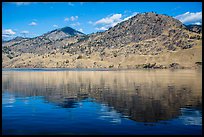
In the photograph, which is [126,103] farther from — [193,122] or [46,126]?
[46,126]

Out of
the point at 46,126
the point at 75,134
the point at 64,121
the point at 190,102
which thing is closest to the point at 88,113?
the point at 64,121

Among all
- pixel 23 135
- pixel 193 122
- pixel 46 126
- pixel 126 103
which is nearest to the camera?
pixel 23 135

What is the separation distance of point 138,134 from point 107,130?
11.8 ft

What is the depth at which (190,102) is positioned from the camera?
56.8 m

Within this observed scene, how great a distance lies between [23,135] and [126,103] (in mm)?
27550

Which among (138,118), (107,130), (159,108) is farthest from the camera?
(159,108)

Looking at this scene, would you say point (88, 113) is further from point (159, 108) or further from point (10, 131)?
point (10, 131)

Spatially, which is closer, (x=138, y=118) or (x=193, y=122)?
(x=193, y=122)

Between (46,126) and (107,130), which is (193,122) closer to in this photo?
(107,130)

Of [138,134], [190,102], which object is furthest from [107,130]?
[190,102]

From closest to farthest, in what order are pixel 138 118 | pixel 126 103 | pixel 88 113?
1. pixel 138 118
2. pixel 88 113
3. pixel 126 103

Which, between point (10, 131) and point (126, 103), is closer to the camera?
point (10, 131)

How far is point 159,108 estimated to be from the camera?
163 ft

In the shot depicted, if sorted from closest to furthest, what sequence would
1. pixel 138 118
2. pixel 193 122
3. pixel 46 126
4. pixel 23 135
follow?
1. pixel 23 135
2. pixel 46 126
3. pixel 193 122
4. pixel 138 118
